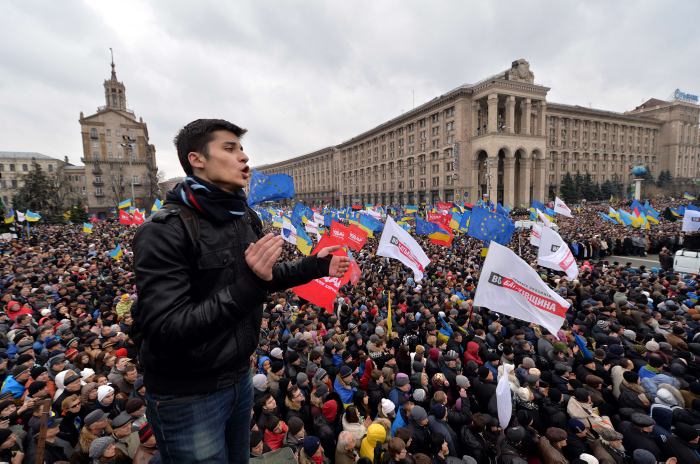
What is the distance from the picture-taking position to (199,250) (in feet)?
4.49

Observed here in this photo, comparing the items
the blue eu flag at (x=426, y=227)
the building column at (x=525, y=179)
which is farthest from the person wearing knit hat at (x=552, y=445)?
the building column at (x=525, y=179)

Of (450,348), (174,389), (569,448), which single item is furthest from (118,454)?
(450,348)

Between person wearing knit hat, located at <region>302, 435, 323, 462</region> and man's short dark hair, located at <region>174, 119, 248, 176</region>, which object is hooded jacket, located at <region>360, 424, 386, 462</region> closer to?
person wearing knit hat, located at <region>302, 435, 323, 462</region>

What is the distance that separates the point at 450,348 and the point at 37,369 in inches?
279

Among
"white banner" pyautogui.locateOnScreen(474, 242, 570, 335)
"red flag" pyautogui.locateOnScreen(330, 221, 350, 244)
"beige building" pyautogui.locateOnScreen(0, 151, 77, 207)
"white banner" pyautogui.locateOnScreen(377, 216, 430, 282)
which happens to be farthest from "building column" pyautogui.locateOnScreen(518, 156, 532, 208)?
"beige building" pyautogui.locateOnScreen(0, 151, 77, 207)

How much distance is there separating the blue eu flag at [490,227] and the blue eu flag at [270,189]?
31.3ft

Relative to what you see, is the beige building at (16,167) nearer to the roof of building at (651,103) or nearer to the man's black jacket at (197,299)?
the man's black jacket at (197,299)

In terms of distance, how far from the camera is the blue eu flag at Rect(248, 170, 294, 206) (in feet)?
24.8

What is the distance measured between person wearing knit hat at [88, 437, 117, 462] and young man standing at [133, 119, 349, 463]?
2607 mm

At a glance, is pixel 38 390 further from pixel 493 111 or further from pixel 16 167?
pixel 16 167

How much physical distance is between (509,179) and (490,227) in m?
51.4

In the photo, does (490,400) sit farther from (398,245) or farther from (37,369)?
(37,369)

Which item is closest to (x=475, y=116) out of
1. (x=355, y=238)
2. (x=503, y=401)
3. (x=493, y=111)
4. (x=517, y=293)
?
(x=493, y=111)

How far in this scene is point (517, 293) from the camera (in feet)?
19.7
